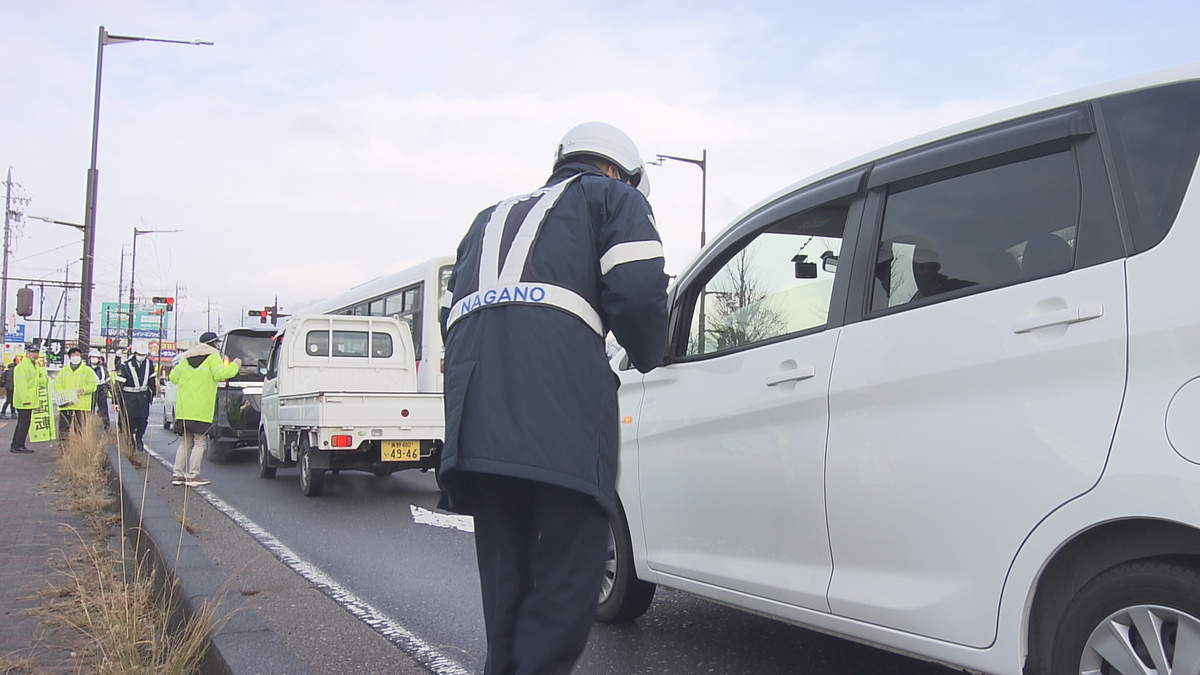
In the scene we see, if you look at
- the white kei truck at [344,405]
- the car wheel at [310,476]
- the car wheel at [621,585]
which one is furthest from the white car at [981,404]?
the car wheel at [310,476]

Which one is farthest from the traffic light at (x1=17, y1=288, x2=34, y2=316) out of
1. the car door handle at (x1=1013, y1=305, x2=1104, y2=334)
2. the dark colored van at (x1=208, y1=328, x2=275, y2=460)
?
the car door handle at (x1=1013, y1=305, x2=1104, y2=334)

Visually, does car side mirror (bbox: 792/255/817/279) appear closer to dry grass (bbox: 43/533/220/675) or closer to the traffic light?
dry grass (bbox: 43/533/220/675)

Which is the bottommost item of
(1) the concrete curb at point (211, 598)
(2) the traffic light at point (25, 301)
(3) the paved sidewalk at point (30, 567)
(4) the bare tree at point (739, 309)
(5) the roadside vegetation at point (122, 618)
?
(3) the paved sidewalk at point (30, 567)

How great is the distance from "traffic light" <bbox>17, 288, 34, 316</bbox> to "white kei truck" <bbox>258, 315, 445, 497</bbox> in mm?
3638

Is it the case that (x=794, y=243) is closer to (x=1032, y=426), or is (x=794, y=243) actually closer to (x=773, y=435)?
(x=773, y=435)

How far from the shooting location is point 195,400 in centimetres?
1055

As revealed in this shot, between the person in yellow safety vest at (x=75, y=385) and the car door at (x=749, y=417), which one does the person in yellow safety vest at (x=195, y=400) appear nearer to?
the person in yellow safety vest at (x=75, y=385)

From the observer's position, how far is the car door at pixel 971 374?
7.66 feet

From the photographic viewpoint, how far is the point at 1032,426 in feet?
7.79

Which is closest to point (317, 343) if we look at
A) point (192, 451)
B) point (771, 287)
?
point (192, 451)

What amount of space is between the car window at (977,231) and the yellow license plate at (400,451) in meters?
7.50

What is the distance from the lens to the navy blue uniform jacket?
2.40 metres

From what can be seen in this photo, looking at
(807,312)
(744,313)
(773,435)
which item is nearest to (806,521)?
(773,435)

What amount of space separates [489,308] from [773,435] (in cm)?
119
